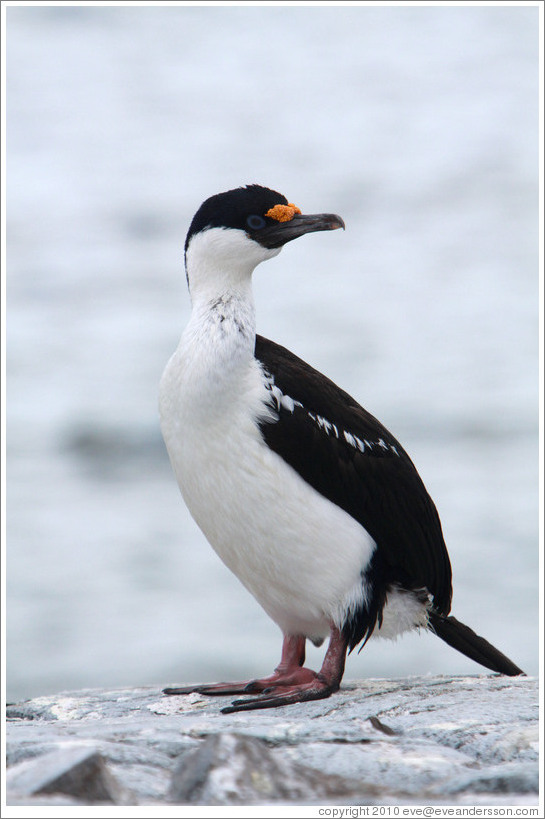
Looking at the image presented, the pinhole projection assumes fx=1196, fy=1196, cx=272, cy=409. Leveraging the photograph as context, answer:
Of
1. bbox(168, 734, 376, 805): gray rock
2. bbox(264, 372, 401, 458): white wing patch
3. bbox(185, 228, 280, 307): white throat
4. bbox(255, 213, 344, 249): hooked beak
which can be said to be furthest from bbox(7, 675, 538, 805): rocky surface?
bbox(255, 213, 344, 249): hooked beak

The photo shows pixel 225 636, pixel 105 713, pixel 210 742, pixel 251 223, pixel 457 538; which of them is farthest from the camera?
pixel 457 538

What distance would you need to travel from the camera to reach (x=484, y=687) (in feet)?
17.1

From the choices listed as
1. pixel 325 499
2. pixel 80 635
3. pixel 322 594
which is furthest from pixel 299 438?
pixel 80 635

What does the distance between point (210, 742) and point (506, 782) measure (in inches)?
36.5

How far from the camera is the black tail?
576cm

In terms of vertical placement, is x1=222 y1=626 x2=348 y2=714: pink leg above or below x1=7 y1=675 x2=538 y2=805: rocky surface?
above

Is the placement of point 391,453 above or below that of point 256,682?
above

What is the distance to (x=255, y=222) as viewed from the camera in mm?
5523

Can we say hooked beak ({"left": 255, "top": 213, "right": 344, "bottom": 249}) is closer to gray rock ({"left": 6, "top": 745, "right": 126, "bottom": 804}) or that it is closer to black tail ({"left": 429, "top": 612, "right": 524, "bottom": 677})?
black tail ({"left": 429, "top": 612, "right": 524, "bottom": 677})

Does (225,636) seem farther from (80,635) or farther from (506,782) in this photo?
(506,782)

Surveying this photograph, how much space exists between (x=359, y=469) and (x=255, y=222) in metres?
1.24

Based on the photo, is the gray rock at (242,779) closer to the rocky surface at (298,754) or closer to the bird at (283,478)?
the rocky surface at (298,754)

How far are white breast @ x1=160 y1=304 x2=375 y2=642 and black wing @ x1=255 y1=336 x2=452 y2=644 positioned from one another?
0.22 ft

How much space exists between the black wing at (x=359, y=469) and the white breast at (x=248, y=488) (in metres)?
0.07
